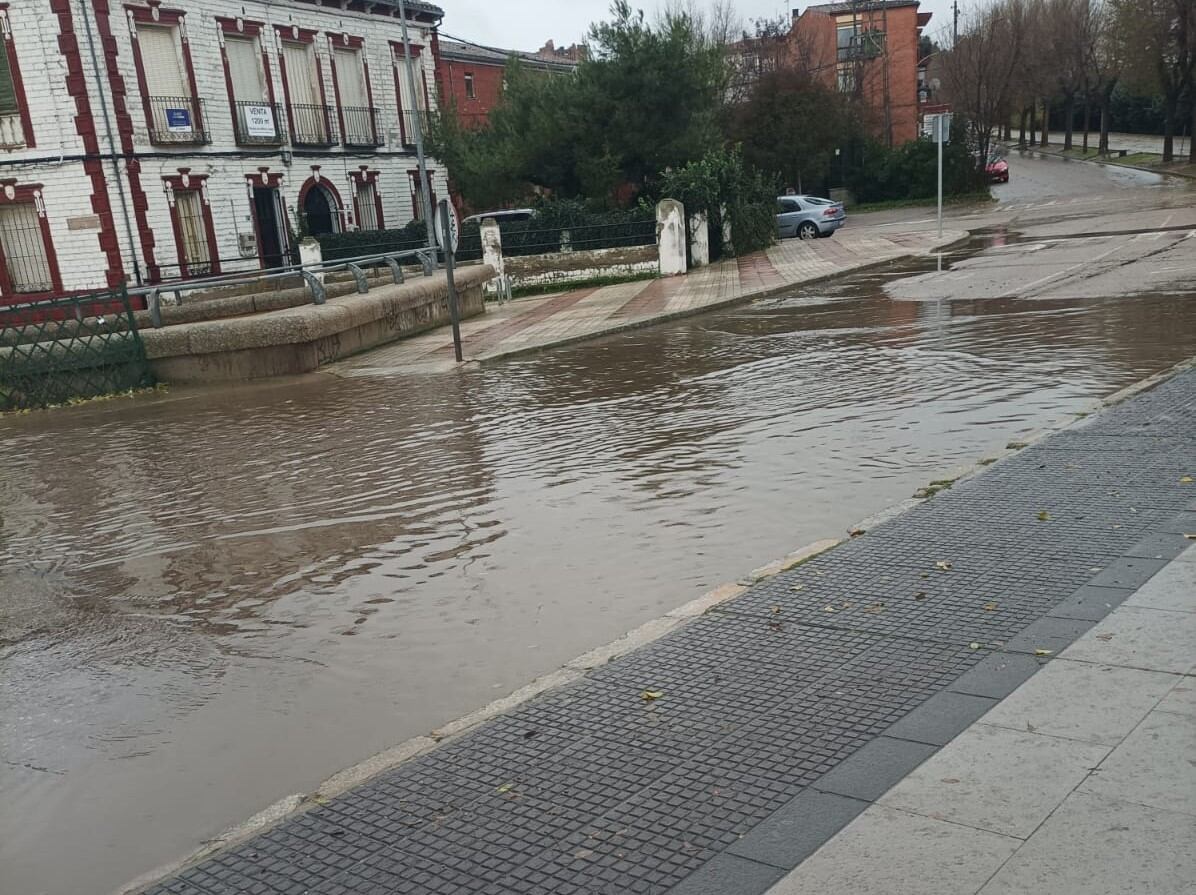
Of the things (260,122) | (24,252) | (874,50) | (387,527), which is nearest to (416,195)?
(260,122)

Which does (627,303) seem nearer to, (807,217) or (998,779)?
(807,217)

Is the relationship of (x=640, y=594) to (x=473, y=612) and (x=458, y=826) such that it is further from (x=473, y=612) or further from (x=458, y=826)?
(x=458, y=826)

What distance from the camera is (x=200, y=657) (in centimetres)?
591

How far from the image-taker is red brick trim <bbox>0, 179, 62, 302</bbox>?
26.3 m

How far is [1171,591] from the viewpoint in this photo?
4.92m

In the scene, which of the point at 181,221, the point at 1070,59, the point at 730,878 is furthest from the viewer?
the point at 1070,59

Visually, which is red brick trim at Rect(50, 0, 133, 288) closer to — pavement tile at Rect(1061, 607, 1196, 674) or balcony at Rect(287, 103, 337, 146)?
balcony at Rect(287, 103, 337, 146)

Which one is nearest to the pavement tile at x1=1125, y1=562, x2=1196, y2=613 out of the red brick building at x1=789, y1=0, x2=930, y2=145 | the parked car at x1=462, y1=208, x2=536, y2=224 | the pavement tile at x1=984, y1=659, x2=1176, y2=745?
the pavement tile at x1=984, y1=659, x2=1176, y2=745

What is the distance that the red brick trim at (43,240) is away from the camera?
26.3 meters

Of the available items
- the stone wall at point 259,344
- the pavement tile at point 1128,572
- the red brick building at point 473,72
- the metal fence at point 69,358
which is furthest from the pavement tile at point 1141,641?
the red brick building at point 473,72

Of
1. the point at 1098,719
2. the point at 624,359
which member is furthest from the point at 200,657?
the point at 624,359

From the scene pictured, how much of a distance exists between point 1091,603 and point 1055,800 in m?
1.78

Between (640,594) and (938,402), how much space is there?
5.16m

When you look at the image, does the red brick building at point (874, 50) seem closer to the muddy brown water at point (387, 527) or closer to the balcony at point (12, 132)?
the balcony at point (12, 132)
